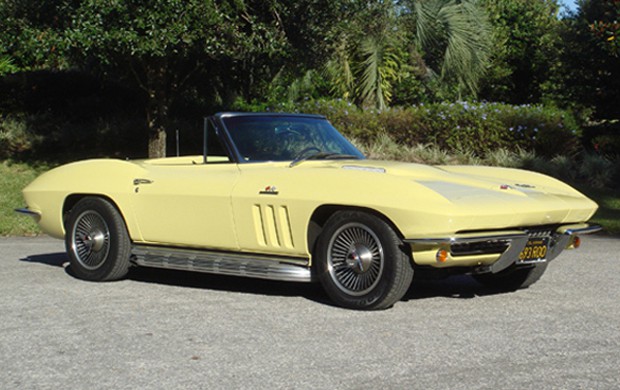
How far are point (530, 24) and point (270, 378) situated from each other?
29.3 m

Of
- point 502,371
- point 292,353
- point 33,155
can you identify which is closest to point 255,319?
point 292,353

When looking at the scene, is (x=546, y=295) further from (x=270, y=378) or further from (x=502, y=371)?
(x=270, y=378)

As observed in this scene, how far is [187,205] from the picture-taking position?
7.40m

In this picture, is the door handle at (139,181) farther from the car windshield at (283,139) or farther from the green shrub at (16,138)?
the green shrub at (16,138)

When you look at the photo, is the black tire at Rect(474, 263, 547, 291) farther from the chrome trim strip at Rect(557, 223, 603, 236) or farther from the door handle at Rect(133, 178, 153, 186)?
the door handle at Rect(133, 178, 153, 186)

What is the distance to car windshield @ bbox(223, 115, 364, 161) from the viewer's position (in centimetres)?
752

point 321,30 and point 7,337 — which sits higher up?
point 321,30

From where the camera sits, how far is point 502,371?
494 cm

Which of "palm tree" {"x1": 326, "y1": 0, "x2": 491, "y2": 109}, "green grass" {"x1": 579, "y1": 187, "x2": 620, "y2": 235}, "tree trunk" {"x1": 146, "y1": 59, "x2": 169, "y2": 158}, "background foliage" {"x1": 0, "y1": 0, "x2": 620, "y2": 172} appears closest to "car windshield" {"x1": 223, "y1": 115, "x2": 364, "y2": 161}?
"green grass" {"x1": 579, "y1": 187, "x2": 620, "y2": 235}

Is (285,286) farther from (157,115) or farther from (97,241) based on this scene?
(157,115)

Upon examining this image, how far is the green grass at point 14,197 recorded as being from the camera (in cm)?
1270

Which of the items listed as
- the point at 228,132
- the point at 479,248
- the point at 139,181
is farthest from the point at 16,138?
the point at 479,248

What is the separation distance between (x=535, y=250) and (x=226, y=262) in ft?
7.49

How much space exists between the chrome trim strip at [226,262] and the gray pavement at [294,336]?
21 centimetres
